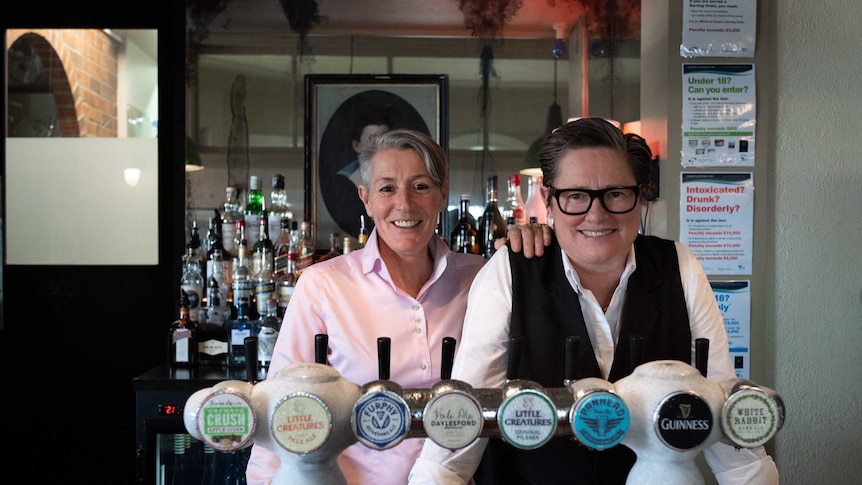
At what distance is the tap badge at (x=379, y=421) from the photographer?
78cm

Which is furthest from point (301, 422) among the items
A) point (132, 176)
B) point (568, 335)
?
point (132, 176)

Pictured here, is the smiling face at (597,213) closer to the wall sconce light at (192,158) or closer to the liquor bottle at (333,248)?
the liquor bottle at (333,248)

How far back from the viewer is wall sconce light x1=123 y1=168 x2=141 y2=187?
3.46 metres

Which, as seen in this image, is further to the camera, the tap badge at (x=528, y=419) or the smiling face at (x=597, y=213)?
the smiling face at (x=597, y=213)

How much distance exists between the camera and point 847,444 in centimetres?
254

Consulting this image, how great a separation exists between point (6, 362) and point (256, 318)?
1.52 metres

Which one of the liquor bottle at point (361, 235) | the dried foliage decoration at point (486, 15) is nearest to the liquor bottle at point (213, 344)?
the liquor bottle at point (361, 235)

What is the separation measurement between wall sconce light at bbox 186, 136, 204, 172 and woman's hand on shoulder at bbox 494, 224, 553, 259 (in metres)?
2.21

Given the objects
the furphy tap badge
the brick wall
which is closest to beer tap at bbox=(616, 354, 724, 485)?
the furphy tap badge

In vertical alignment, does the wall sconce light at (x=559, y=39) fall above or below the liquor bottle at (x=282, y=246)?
above

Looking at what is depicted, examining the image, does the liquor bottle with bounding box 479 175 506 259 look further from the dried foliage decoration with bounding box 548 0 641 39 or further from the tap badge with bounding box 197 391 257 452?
→ the tap badge with bounding box 197 391 257 452

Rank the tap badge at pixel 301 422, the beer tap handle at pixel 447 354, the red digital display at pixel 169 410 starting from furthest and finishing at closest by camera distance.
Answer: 1. the red digital display at pixel 169 410
2. the beer tap handle at pixel 447 354
3. the tap badge at pixel 301 422

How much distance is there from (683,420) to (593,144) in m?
0.59

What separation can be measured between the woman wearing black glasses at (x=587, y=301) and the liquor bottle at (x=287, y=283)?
1576 millimetres
